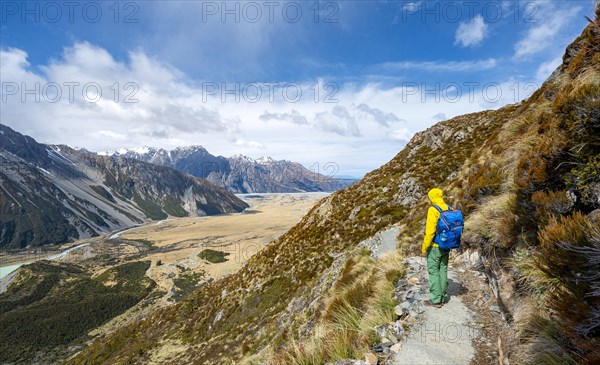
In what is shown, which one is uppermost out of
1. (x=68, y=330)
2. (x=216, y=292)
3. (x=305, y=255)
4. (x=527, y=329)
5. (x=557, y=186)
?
(x=557, y=186)

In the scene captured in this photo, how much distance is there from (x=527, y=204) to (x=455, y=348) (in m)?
4.21

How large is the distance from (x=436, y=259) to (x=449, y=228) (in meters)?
1.00

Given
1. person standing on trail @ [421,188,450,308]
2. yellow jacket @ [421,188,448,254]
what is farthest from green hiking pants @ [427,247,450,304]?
yellow jacket @ [421,188,448,254]

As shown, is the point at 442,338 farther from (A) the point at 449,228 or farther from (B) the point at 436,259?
(A) the point at 449,228

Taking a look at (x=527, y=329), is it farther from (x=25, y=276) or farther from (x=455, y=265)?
(x=25, y=276)

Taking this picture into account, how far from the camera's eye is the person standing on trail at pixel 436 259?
7.99 metres

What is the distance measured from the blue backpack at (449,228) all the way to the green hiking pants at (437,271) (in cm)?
30

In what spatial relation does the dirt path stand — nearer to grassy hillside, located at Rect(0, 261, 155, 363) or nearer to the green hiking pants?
the green hiking pants

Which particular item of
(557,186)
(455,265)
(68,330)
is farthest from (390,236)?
(68,330)

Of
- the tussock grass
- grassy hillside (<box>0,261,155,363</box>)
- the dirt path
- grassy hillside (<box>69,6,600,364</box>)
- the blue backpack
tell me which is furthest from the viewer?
grassy hillside (<box>0,261,155,363</box>)

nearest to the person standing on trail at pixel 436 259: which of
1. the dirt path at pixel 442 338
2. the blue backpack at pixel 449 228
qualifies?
the blue backpack at pixel 449 228

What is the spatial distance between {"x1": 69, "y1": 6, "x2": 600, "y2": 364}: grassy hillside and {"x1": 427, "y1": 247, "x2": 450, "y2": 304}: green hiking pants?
148 cm

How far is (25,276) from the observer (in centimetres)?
14425

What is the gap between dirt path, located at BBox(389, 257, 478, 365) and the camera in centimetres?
582
